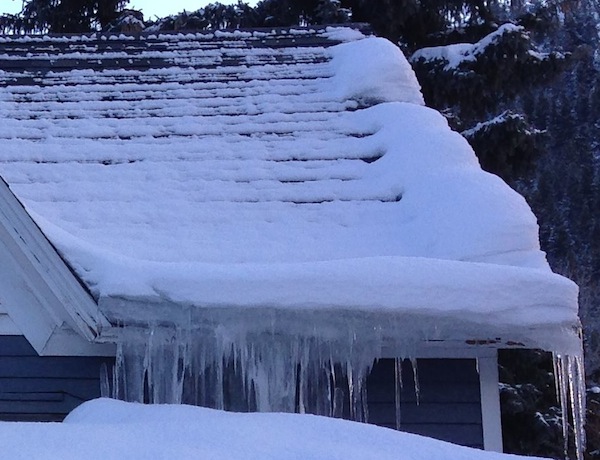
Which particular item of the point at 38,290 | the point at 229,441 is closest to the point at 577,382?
the point at 229,441

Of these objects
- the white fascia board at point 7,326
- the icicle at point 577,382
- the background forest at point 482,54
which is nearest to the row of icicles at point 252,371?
the icicle at point 577,382

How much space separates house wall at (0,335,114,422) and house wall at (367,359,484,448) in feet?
4.65

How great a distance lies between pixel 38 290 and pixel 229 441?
6.22ft

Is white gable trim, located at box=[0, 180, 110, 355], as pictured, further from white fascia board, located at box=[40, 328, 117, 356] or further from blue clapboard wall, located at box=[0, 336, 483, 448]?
blue clapboard wall, located at box=[0, 336, 483, 448]

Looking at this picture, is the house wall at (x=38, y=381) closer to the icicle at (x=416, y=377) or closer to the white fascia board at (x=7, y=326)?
the white fascia board at (x=7, y=326)

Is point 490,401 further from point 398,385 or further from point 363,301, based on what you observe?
point 363,301

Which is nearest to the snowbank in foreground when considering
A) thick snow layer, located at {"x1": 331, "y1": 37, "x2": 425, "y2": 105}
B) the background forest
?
thick snow layer, located at {"x1": 331, "y1": 37, "x2": 425, "y2": 105}

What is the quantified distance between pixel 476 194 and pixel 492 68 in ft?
26.0

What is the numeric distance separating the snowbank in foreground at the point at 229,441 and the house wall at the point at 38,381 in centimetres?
173

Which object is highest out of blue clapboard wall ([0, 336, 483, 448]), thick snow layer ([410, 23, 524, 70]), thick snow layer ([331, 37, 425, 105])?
thick snow layer ([410, 23, 524, 70])

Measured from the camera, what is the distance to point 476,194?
375cm

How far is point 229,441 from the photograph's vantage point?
192 centimetres

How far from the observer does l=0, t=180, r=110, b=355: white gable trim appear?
10.6ft

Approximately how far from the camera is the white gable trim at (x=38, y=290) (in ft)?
10.6
